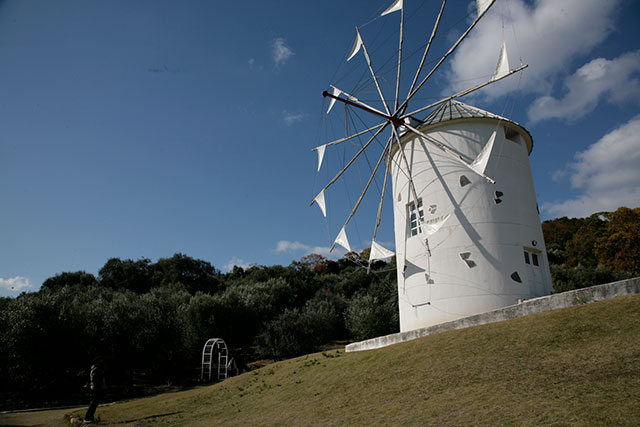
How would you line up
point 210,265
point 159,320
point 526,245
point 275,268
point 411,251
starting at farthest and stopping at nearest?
point 210,265 → point 275,268 → point 159,320 → point 411,251 → point 526,245

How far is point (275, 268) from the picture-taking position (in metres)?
62.2

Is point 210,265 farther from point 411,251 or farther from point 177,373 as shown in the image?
point 411,251

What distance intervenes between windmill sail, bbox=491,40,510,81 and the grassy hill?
8990 mm

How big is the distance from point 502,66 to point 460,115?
2.74 m

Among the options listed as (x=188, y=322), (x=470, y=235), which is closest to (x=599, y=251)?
(x=470, y=235)

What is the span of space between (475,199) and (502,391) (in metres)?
9.65

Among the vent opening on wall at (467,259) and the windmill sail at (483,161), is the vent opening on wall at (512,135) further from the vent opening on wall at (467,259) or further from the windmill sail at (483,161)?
the vent opening on wall at (467,259)

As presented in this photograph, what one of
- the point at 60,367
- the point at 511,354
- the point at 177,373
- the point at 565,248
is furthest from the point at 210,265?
the point at 511,354

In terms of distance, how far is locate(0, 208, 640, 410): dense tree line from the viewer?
24.3 m

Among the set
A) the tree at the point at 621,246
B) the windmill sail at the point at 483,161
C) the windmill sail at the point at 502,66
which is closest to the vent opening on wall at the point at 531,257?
the windmill sail at the point at 483,161

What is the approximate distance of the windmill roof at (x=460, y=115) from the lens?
56.5ft

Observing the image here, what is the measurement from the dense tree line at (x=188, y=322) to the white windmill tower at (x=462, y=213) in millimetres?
3805

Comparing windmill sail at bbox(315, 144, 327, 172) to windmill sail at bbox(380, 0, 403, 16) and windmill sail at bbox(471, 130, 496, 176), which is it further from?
windmill sail at bbox(471, 130, 496, 176)

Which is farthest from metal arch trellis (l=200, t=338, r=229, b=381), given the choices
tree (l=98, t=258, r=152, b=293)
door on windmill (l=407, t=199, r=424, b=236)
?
tree (l=98, t=258, r=152, b=293)
